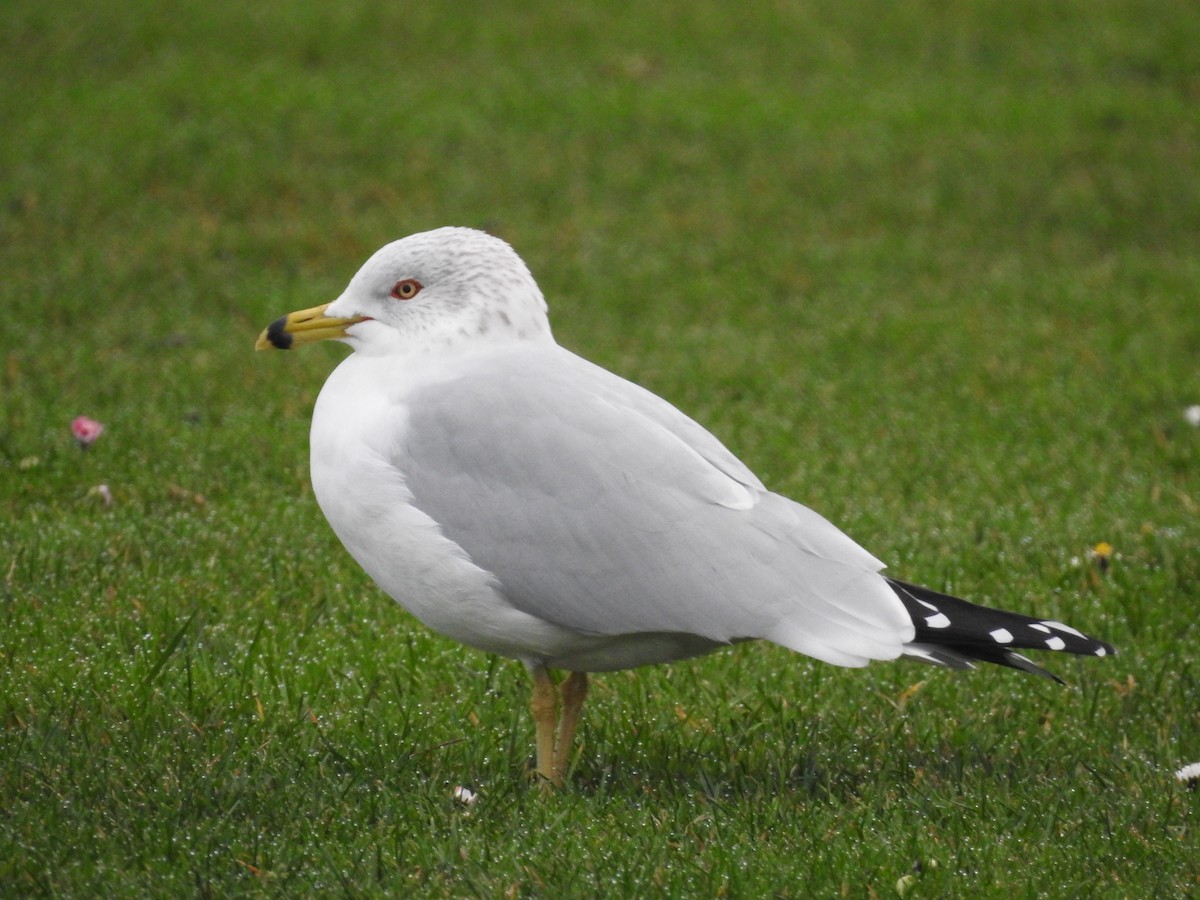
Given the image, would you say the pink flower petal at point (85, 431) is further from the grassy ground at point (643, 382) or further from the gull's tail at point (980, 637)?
the gull's tail at point (980, 637)

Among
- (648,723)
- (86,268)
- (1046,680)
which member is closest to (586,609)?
(648,723)

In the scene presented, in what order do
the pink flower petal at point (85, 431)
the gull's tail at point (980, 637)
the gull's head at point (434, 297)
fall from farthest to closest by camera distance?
the pink flower petal at point (85, 431) → the gull's head at point (434, 297) → the gull's tail at point (980, 637)

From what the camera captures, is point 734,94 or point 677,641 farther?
point 734,94

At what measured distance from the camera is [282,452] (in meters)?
5.85

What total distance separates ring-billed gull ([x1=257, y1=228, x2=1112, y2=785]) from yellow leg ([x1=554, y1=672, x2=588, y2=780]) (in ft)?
0.79

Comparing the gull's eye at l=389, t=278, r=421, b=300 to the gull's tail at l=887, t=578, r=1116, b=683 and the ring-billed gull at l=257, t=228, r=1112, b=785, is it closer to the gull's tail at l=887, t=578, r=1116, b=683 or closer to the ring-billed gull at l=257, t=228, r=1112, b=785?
the ring-billed gull at l=257, t=228, r=1112, b=785

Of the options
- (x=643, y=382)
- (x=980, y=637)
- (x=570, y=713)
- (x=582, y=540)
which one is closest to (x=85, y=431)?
(x=643, y=382)

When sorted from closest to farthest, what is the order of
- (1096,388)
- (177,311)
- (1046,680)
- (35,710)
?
(35,710)
(1046,680)
(1096,388)
(177,311)

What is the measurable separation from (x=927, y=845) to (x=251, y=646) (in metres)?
1.92

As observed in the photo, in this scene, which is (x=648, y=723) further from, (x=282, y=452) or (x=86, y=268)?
(x=86, y=268)

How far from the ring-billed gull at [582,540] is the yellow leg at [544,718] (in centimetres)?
14

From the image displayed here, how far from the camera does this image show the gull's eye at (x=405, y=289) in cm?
360

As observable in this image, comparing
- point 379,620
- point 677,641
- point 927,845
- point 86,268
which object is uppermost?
point 677,641

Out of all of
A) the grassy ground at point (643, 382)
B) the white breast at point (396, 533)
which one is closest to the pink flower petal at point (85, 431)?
the grassy ground at point (643, 382)
